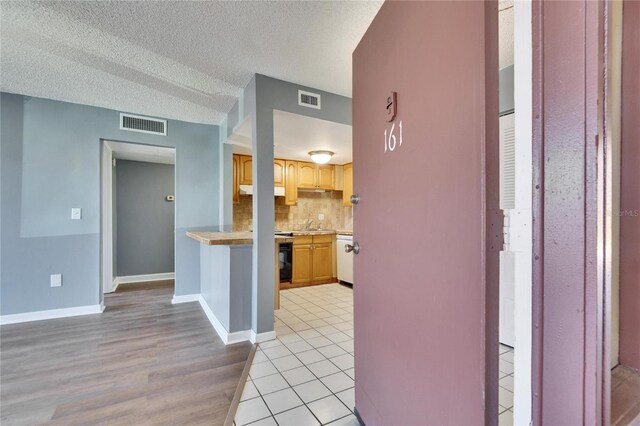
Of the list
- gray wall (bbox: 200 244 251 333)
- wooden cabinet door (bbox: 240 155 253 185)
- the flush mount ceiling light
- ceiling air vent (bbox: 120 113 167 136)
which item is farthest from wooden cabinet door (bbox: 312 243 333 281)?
ceiling air vent (bbox: 120 113 167 136)

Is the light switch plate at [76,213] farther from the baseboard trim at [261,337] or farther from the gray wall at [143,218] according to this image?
the baseboard trim at [261,337]

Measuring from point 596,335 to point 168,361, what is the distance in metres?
2.38

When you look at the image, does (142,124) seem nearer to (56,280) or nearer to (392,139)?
(56,280)

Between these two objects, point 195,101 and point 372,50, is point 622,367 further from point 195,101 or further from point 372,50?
point 195,101

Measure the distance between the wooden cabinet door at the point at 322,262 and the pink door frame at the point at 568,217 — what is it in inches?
156

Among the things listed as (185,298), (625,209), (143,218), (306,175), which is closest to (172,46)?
(625,209)

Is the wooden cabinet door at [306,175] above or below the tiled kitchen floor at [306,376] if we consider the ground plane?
above

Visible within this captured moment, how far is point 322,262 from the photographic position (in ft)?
14.9

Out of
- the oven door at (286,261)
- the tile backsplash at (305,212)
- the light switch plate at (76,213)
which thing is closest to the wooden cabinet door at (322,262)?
the oven door at (286,261)

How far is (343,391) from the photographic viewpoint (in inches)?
66.3

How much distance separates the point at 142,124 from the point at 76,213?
120 centimetres

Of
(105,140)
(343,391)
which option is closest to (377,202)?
(343,391)

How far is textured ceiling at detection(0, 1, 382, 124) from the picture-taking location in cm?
166

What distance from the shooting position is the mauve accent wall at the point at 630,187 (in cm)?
57
